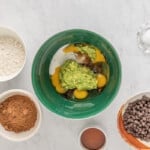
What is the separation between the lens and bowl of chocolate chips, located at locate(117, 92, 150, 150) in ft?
4.32

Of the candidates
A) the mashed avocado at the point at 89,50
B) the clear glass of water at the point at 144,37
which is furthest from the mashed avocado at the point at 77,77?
the clear glass of water at the point at 144,37

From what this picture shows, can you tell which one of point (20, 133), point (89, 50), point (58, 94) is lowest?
point (20, 133)

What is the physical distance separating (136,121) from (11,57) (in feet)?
1.13

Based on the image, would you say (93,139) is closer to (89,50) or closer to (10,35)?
(89,50)

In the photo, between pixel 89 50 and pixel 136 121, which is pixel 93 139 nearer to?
pixel 136 121

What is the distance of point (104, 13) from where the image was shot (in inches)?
52.3

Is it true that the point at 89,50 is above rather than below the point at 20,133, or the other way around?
above

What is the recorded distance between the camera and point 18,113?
134 centimetres

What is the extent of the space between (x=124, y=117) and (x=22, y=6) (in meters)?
0.37

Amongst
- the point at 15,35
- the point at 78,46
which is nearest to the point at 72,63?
the point at 78,46

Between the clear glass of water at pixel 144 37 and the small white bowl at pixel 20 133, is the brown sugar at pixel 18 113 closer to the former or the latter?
the small white bowl at pixel 20 133

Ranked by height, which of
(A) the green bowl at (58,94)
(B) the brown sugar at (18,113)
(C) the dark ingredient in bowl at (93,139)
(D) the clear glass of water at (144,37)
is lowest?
(C) the dark ingredient in bowl at (93,139)

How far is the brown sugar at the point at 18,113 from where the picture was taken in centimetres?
134

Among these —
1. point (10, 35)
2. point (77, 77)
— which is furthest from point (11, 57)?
point (77, 77)
